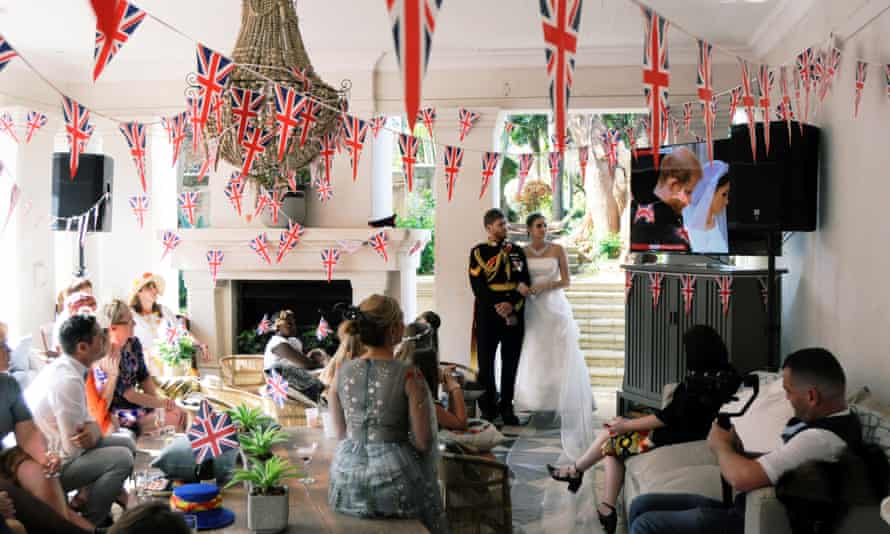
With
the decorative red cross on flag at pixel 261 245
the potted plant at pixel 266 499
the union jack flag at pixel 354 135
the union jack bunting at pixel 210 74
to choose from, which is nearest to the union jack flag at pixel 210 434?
the potted plant at pixel 266 499

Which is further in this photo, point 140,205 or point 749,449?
point 140,205

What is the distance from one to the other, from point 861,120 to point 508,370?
3.01m

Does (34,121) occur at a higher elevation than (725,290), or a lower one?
higher

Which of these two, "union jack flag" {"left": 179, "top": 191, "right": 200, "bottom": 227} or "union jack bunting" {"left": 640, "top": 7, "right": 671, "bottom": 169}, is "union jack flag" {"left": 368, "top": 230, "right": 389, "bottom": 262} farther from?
"union jack bunting" {"left": 640, "top": 7, "right": 671, "bottom": 169}

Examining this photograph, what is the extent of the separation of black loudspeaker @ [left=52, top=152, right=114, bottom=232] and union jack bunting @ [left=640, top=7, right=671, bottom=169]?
17.4ft

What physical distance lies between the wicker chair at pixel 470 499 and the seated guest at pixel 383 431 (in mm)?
447

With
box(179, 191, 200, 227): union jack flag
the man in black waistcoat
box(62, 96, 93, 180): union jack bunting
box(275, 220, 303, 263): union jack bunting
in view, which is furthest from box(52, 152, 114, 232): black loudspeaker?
the man in black waistcoat

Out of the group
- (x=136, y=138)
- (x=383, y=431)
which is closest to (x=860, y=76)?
(x=383, y=431)

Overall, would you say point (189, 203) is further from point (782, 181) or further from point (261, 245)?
point (782, 181)

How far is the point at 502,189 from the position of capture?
18.8 meters

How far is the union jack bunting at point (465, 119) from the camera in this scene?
7.48 metres

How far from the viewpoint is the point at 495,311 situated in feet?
21.6

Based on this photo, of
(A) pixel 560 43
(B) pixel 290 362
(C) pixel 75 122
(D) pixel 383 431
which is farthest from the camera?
(B) pixel 290 362

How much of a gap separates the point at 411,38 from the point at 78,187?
6299 millimetres
